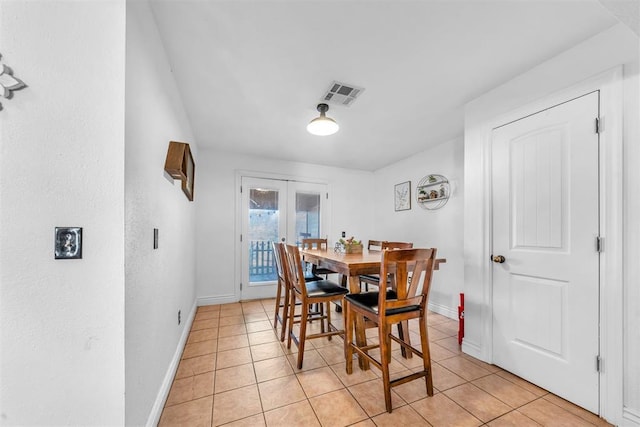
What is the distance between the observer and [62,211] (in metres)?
0.93

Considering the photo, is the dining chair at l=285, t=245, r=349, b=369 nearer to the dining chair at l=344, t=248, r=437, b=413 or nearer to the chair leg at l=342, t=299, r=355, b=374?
the chair leg at l=342, t=299, r=355, b=374

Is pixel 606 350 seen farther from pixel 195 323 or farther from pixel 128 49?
pixel 195 323

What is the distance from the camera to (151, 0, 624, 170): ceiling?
1330mm

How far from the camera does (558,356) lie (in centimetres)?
167

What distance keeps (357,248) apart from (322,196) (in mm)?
1928

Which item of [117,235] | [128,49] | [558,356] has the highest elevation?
[128,49]

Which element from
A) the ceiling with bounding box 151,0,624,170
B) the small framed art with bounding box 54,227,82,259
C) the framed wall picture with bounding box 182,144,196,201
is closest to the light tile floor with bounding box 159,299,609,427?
the small framed art with bounding box 54,227,82,259

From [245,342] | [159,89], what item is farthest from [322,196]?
[159,89]

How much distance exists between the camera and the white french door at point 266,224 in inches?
153

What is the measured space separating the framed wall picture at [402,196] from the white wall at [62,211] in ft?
12.2

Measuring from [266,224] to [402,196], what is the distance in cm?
232

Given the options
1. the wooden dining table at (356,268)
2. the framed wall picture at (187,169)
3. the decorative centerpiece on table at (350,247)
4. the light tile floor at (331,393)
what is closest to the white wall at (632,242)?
the light tile floor at (331,393)

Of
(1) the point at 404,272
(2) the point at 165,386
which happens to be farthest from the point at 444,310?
(2) the point at 165,386

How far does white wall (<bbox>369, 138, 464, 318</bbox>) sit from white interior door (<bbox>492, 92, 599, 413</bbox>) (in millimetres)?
1134
